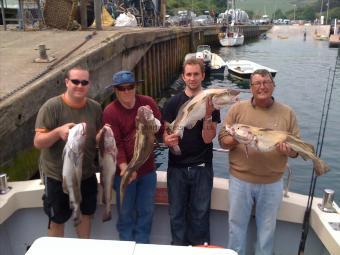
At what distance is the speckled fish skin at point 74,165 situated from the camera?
148 inches

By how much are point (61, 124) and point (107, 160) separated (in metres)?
0.58

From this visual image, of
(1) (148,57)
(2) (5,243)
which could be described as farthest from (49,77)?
(1) (148,57)

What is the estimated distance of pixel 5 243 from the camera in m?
4.70

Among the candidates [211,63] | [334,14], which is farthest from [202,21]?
[334,14]

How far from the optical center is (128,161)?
429 cm

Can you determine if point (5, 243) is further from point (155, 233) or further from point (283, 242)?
point (283, 242)

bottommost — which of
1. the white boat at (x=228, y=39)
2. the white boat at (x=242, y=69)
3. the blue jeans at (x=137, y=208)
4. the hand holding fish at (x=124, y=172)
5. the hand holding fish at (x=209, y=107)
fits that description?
the white boat at (x=228, y=39)

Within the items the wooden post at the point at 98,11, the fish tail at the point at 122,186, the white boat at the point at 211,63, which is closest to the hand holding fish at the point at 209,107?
the fish tail at the point at 122,186

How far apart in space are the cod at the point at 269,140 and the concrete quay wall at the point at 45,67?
356 centimetres

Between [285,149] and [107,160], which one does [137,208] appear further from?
[285,149]

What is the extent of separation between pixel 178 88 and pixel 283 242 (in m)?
20.1

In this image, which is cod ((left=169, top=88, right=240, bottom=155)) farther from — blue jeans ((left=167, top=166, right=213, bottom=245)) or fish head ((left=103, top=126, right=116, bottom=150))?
fish head ((left=103, top=126, right=116, bottom=150))

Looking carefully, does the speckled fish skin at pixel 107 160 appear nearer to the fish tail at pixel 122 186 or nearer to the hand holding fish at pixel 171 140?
the fish tail at pixel 122 186

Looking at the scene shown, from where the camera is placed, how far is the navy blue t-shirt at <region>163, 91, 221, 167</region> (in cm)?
433
